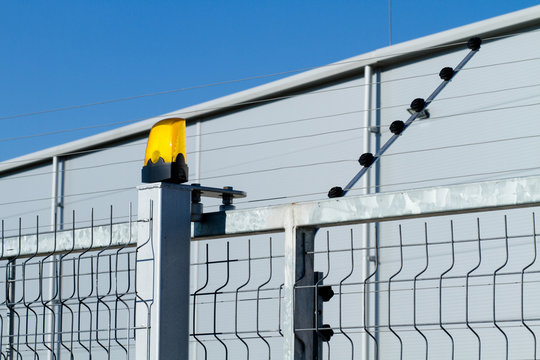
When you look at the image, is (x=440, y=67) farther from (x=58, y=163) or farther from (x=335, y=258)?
(x=58, y=163)

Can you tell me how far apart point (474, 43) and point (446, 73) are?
0.39 metres

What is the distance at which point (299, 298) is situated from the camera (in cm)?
270

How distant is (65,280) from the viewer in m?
11.4

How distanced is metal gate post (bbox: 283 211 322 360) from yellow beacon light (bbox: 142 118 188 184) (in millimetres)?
371

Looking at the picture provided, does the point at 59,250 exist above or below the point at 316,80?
below

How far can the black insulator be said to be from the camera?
8.47 meters

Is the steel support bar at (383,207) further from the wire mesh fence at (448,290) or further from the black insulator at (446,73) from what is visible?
the black insulator at (446,73)

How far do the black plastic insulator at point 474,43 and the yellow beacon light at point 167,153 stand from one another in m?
5.80

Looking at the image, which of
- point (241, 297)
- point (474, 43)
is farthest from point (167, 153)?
point (241, 297)

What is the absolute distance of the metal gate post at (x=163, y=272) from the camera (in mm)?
2750

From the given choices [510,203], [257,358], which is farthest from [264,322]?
[510,203]

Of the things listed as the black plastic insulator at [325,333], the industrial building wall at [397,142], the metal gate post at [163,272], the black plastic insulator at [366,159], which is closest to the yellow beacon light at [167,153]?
the metal gate post at [163,272]

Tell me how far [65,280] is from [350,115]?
4.30 m

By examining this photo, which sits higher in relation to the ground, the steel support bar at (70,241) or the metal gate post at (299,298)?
the steel support bar at (70,241)
